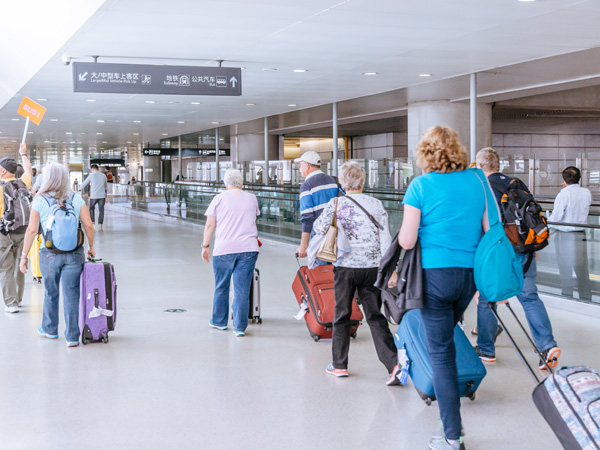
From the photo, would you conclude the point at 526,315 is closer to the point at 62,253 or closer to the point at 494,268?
the point at 494,268

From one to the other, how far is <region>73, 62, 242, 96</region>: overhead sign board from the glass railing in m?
3.15

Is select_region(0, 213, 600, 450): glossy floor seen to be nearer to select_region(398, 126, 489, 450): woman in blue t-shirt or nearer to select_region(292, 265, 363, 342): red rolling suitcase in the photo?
select_region(292, 265, 363, 342): red rolling suitcase

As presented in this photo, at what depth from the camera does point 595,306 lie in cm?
769

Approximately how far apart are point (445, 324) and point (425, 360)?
845 mm

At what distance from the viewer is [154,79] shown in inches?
400

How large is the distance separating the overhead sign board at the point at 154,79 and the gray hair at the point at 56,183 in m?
3.98

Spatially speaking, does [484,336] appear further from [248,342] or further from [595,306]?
[595,306]

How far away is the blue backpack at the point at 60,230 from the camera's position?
602cm

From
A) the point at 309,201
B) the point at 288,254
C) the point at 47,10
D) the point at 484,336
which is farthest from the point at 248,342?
the point at 288,254

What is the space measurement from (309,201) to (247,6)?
2.25 meters

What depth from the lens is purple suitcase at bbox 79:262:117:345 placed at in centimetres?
625

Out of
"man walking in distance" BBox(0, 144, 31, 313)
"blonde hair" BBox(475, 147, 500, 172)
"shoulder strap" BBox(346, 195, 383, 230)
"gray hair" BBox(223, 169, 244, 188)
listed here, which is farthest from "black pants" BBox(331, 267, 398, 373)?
"man walking in distance" BBox(0, 144, 31, 313)

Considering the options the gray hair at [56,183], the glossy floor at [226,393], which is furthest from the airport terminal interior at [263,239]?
the gray hair at [56,183]

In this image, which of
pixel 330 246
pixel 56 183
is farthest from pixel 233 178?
pixel 330 246
